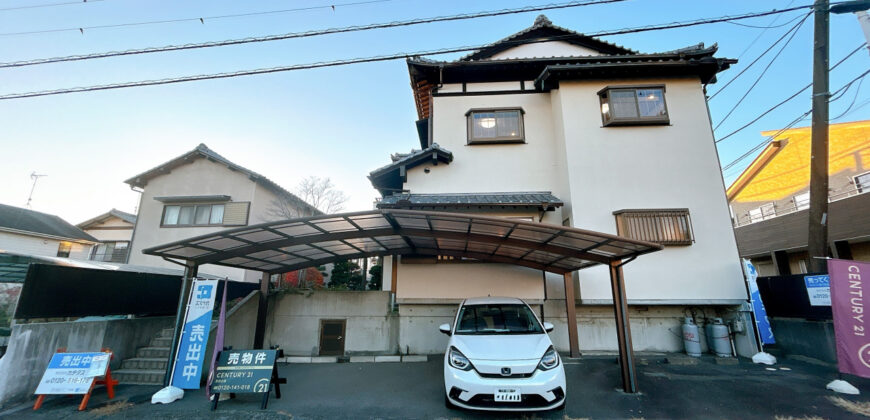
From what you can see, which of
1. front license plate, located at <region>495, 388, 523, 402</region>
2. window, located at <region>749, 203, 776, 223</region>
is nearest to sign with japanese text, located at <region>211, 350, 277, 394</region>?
front license plate, located at <region>495, 388, 523, 402</region>

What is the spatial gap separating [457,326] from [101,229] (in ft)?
75.7

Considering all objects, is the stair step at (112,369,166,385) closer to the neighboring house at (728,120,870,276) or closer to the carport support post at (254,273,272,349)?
the carport support post at (254,273,272,349)

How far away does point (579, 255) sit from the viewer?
5.75 meters

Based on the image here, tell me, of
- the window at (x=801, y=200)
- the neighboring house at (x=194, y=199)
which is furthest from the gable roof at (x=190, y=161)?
the window at (x=801, y=200)

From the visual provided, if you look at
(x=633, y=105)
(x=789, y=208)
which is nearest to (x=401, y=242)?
(x=633, y=105)

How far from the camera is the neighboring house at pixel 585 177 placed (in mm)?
7426

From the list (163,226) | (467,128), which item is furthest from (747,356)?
(163,226)

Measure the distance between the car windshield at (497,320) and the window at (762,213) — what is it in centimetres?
1687

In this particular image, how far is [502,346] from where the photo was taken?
4586 mm

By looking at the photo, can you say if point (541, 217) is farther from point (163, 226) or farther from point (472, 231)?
point (163, 226)

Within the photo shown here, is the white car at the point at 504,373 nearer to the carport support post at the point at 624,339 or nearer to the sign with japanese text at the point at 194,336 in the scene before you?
the carport support post at the point at 624,339

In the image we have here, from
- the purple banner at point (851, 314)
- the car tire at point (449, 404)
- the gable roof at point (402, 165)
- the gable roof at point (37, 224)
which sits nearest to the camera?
the car tire at point (449, 404)

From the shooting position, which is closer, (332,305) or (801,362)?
(801,362)

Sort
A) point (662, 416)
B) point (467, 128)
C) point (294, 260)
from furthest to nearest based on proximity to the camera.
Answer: point (467, 128) → point (294, 260) → point (662, 416)
